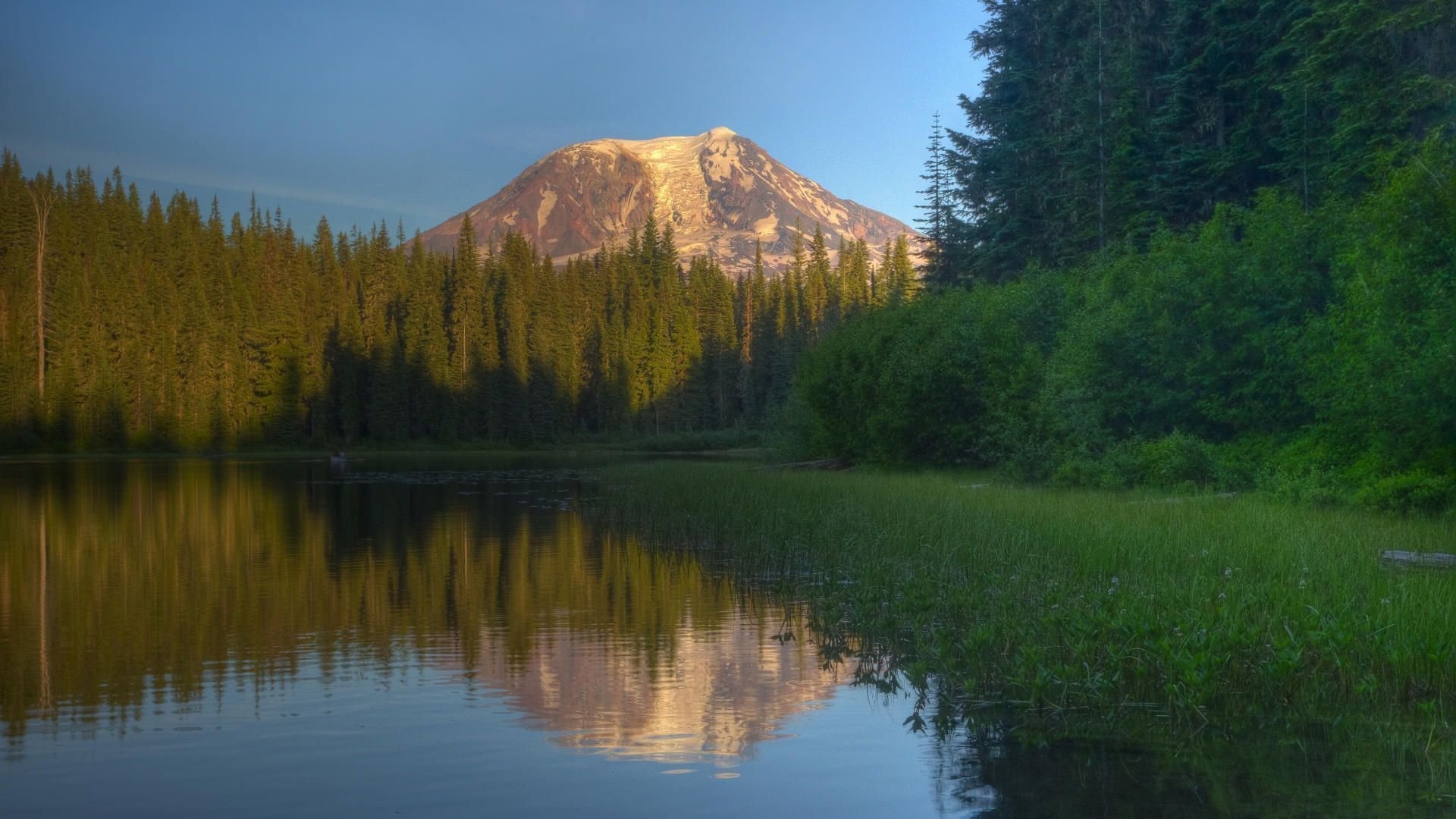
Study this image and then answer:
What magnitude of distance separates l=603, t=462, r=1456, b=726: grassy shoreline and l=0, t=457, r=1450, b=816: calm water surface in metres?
0.91

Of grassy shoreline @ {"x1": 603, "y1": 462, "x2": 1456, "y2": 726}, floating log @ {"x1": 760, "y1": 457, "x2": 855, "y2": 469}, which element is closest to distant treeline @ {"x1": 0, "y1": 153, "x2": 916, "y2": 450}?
floating log @ {"x1": 760, "y1": 457, "x2": 855, "y2": 469}

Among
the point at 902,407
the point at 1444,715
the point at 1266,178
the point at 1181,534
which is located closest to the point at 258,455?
the point at 902,407

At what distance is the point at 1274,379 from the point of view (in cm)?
3041

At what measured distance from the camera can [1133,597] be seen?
13117mm

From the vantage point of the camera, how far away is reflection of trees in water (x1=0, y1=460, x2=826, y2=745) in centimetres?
1323

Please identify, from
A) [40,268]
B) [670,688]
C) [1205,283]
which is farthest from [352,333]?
[670,688]

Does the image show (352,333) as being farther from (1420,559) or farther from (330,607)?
(1420,559)

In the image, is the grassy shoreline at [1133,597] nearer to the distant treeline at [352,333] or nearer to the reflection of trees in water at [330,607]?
the reflection of trees in water at [330,607]

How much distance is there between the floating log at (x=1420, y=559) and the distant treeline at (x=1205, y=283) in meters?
6.71

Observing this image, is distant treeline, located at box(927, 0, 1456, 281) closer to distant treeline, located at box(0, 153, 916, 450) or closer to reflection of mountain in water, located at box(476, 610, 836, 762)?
reflection of mountain in water, located at box(476, 610, 836, 762)

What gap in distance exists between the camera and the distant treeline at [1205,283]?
23.6 metres

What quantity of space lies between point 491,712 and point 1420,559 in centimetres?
1185

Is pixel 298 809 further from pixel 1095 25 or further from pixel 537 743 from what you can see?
pixel 1095 25

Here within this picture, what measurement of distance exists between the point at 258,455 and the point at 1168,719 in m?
98.9
